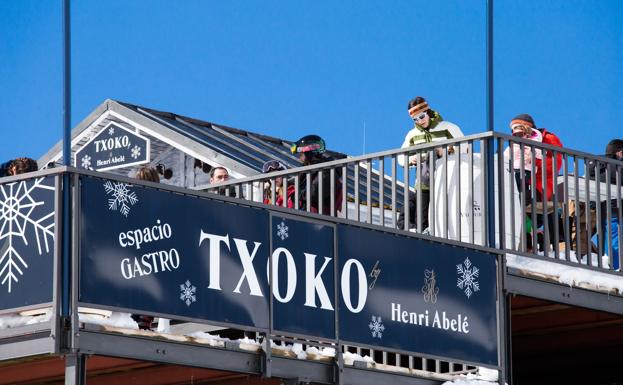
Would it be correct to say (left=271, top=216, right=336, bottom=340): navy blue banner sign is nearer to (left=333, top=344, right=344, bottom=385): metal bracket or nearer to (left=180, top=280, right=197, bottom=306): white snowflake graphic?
(left=333, top=344, right=344, bottom=385): metal bracket

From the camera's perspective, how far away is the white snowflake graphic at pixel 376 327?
15656 millimetres

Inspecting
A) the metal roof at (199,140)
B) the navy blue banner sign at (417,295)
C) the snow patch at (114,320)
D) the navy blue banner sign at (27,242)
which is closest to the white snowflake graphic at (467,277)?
the navy blue banner sign at (417,295)

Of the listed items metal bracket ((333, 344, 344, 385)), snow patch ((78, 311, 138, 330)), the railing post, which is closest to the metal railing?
the railing post

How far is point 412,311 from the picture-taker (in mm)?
16062

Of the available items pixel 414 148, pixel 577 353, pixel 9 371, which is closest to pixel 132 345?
pixel 9 371

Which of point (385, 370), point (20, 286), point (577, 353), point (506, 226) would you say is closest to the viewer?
point (20, 286)

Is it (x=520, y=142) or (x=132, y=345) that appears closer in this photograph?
(x=132, y=345)

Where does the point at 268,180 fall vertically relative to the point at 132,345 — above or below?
above

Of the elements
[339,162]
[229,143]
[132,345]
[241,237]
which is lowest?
[132,345]

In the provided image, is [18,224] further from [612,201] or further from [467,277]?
[612,201]

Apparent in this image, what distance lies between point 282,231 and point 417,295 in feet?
5.52

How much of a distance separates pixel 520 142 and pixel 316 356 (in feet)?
10.1

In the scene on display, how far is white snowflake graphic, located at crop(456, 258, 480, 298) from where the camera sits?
1658 centimetres

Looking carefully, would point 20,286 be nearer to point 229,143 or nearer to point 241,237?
point 241,237
